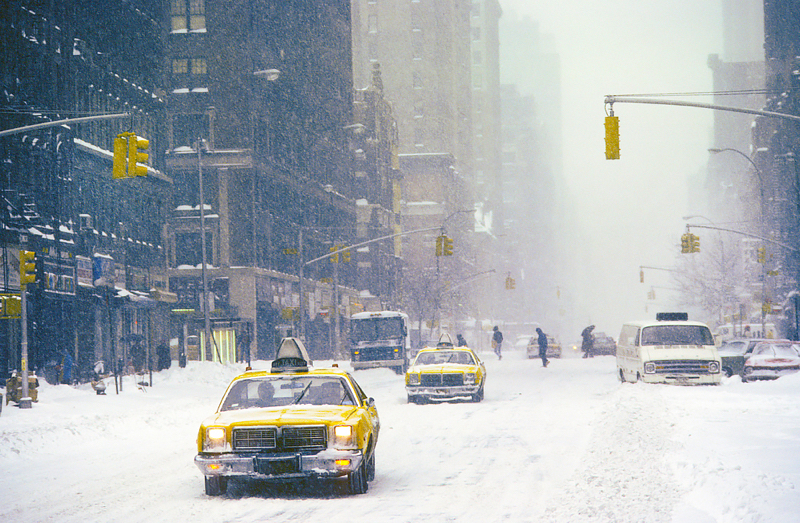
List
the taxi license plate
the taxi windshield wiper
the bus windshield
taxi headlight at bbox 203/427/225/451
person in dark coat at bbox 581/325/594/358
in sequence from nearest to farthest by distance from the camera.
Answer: the taxi license plate < taxi headlight at bbox 203/427/225/451 < the taxi windshield wiper < the bus windshield < person in dark coat at bbox 581/325/594/358

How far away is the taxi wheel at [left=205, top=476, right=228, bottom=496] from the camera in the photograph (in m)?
11.0

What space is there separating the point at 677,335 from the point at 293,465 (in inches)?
747

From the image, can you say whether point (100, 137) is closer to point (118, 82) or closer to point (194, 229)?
point (118, 82)

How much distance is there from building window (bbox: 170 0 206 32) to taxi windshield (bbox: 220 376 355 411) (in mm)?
53343

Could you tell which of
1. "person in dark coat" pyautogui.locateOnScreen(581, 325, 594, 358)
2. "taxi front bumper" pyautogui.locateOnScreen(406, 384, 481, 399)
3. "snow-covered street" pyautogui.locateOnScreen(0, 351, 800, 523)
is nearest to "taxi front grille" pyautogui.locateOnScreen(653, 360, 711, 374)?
"snow-covered street" pyautogui.locateOnScreen(0, 351, 800, 523)

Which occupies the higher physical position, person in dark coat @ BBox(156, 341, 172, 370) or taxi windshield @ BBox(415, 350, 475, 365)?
taxi windshield @ BBox(415, 350, 475, 365)

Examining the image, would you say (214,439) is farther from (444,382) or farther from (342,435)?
(444,382)

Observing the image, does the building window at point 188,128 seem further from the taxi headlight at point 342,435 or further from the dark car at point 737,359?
the taxi headlight at point 342,435

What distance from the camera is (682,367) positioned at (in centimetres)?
2609

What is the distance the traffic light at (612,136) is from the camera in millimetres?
Answer: 22688

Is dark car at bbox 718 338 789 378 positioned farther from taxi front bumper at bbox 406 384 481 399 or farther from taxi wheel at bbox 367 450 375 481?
taxi wheel at bbox 367 450 375 481

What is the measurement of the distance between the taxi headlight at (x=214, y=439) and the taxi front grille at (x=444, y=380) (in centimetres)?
1391

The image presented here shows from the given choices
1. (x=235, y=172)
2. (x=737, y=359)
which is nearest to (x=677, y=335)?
(x=737, y=359)

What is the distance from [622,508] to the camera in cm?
937
